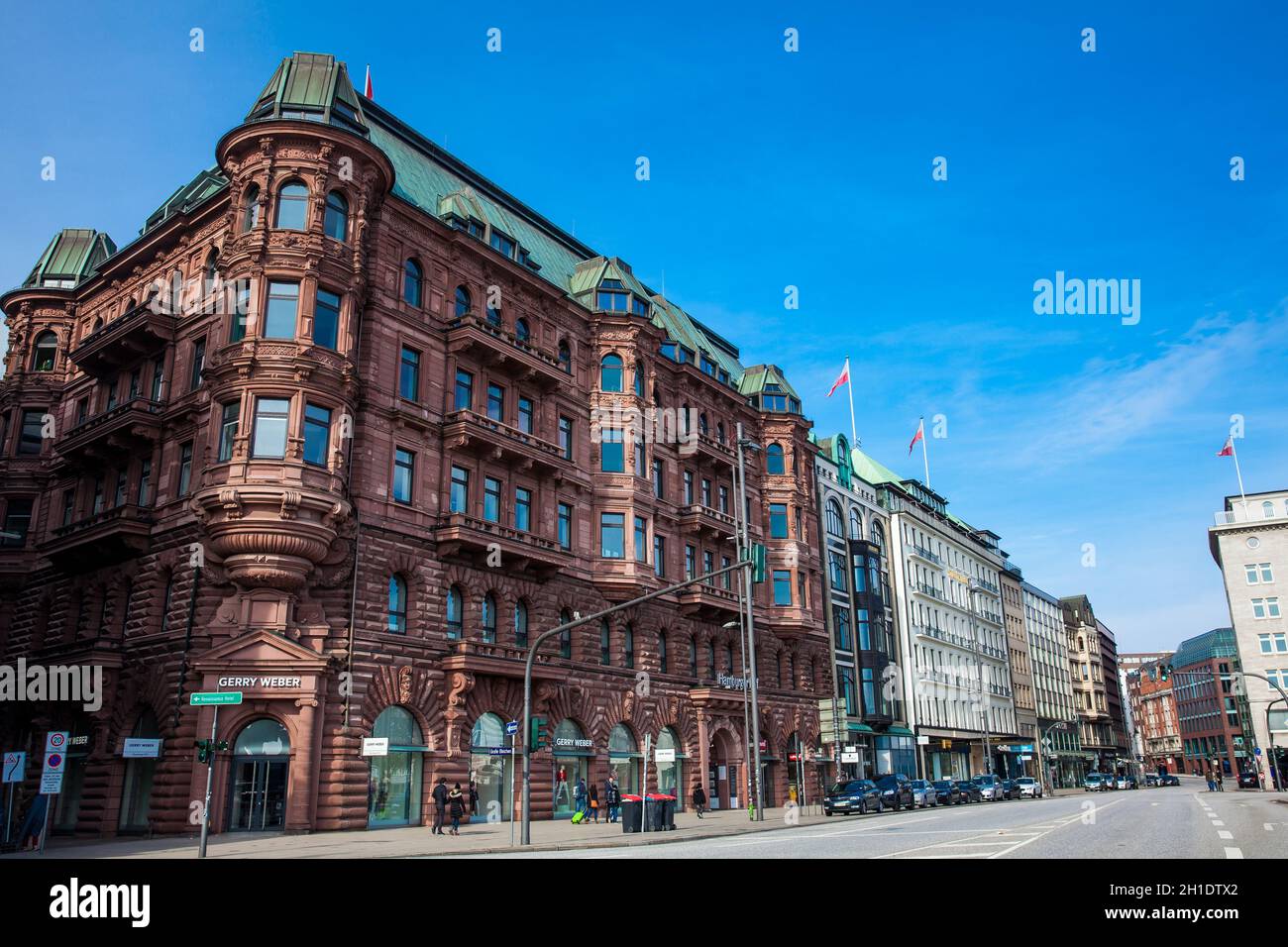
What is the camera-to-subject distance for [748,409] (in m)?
58.0

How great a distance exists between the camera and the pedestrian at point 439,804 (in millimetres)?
29531

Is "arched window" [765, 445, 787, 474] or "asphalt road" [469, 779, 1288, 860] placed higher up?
"arched window" [765, 445, 787, 474]

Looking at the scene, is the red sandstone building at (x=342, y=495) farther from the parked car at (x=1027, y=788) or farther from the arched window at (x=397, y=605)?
the parked car at (x=1027, y=788)

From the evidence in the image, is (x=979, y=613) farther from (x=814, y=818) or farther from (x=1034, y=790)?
(x=814, y=818)

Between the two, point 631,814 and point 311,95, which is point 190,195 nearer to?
point 311,95

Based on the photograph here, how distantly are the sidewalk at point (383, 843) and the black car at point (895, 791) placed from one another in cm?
1744

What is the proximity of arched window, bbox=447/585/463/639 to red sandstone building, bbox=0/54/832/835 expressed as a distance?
0.37ft

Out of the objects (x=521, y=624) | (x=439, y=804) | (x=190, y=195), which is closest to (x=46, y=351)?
(x=190, y=195)

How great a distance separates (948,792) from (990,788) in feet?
19.2

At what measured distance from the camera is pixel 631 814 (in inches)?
1168

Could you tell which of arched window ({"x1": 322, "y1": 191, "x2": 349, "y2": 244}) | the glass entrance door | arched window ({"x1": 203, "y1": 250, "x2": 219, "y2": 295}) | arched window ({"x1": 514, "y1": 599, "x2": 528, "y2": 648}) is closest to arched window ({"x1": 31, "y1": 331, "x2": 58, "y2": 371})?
arched window ({"x1": 203, "y1": 250, "x2": 219, "y2": 295})

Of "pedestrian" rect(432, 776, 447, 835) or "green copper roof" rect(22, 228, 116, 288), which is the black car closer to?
"pedestrian" rect(432, 776, 447, 835)

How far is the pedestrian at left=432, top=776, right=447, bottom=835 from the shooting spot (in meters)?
29.5

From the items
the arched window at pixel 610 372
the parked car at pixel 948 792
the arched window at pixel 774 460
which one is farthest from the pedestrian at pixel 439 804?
the parked car at pixel 948 792
